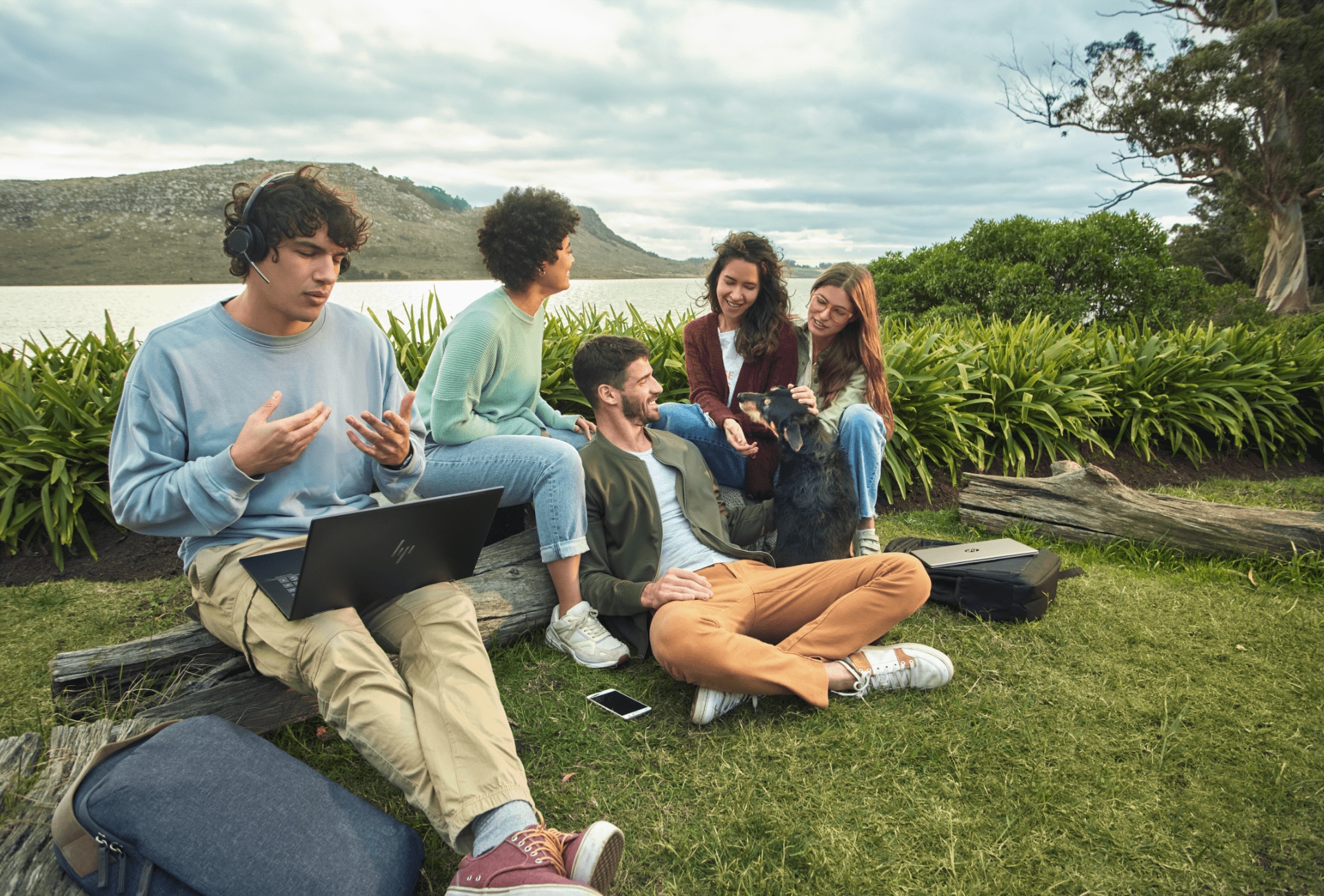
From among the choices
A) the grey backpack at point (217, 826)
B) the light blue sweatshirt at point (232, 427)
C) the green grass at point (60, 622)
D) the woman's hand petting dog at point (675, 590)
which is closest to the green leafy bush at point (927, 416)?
the woman's hand petting dog at point (675, 590)

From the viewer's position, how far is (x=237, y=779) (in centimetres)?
180

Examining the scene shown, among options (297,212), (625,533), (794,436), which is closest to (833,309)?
(794,436)

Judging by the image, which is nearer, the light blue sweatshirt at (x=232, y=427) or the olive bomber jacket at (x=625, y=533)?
the light blue sweatshirt at (x=232, y=427)

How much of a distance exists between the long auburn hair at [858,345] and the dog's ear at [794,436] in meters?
0.75

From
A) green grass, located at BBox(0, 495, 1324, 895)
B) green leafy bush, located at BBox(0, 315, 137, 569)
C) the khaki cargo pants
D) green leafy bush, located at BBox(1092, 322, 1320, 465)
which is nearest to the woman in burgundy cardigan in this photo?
green grass, located at BBox(0, 495, 1324, 895)

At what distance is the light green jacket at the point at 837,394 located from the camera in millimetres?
4059

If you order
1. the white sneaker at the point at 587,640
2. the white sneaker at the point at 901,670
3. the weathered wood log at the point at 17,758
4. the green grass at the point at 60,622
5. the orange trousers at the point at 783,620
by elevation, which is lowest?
the green grass at the point at 60,622

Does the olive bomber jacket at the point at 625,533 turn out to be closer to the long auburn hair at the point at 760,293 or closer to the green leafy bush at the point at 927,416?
the long auburn hair at the point at 760,293

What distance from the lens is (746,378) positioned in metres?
4.25

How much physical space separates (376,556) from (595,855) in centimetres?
101

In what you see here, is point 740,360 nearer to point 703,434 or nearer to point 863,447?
point 703,434

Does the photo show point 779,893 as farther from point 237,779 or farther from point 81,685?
point 81,685

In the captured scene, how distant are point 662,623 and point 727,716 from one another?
432mm

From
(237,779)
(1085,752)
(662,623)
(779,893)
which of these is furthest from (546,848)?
(1085,752)
